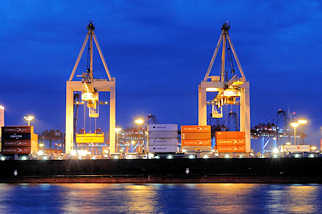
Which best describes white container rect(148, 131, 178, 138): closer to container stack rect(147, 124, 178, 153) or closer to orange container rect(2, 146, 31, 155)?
container stack rect(147, 124, 178, 153)

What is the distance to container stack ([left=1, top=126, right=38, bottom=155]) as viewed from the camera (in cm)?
5781

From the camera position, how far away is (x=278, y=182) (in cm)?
5350

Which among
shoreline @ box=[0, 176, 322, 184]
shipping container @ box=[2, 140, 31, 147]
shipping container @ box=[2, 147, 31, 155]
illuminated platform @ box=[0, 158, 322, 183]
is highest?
shipping container @ box=[2, 140, 31, 147]

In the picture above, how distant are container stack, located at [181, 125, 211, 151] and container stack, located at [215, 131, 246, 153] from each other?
1605 mm

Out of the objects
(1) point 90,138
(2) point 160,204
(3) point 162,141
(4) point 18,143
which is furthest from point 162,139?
(2) point 160,204

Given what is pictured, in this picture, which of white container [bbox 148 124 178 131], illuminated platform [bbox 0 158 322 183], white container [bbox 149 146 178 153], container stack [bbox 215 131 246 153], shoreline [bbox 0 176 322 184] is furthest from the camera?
container stack [bbox 215 131 246 153]

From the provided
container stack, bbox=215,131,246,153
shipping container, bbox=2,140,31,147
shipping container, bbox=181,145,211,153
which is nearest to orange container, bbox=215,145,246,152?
container stack, bbox=215,131,246,153

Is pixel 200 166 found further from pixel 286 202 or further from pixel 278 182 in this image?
pixel 286 202

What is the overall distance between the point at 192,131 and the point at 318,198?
25655 millimetres

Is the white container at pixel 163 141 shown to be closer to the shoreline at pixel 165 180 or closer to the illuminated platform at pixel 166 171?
the illuminated platform at pixel 166 171

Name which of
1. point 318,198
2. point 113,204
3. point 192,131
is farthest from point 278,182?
point 113,204

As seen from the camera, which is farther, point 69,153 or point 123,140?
point 123,140

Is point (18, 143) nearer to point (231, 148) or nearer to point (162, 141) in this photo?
point (162, 141)

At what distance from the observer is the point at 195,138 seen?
56312mm
